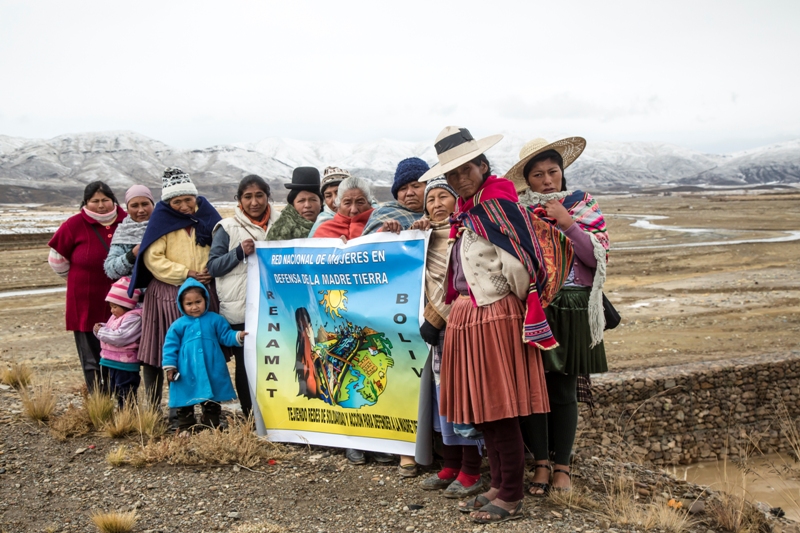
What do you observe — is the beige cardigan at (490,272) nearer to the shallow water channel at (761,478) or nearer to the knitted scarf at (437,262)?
the knitted scarf at (437,262)

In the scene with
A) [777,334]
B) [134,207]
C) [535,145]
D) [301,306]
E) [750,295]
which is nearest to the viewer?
[535,145]

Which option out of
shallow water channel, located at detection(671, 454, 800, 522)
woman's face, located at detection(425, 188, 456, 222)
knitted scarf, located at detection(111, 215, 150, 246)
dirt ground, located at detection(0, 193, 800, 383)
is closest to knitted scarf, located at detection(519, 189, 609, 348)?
woman's face, located at detection(425, 188, 456, 222)

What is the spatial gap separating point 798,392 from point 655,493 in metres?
5.17

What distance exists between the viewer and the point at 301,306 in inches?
209

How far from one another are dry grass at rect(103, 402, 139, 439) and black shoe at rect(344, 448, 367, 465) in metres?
1.89

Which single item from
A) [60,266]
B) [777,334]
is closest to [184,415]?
[60,266]

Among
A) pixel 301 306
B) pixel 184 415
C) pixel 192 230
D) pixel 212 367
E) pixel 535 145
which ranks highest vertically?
pixel 535 145

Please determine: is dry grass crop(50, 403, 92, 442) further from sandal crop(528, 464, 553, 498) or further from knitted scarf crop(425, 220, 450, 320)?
sandal crop(528, 464, 553, 498)

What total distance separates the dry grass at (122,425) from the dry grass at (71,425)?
23 centimetres

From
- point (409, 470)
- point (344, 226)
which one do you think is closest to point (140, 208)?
point (344, 226)

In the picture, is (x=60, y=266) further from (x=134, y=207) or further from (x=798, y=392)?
(x=798, y=392)

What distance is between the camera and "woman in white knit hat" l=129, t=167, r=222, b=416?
5.40 meters

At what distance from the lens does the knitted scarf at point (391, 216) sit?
4.81 m

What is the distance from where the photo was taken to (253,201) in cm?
550
